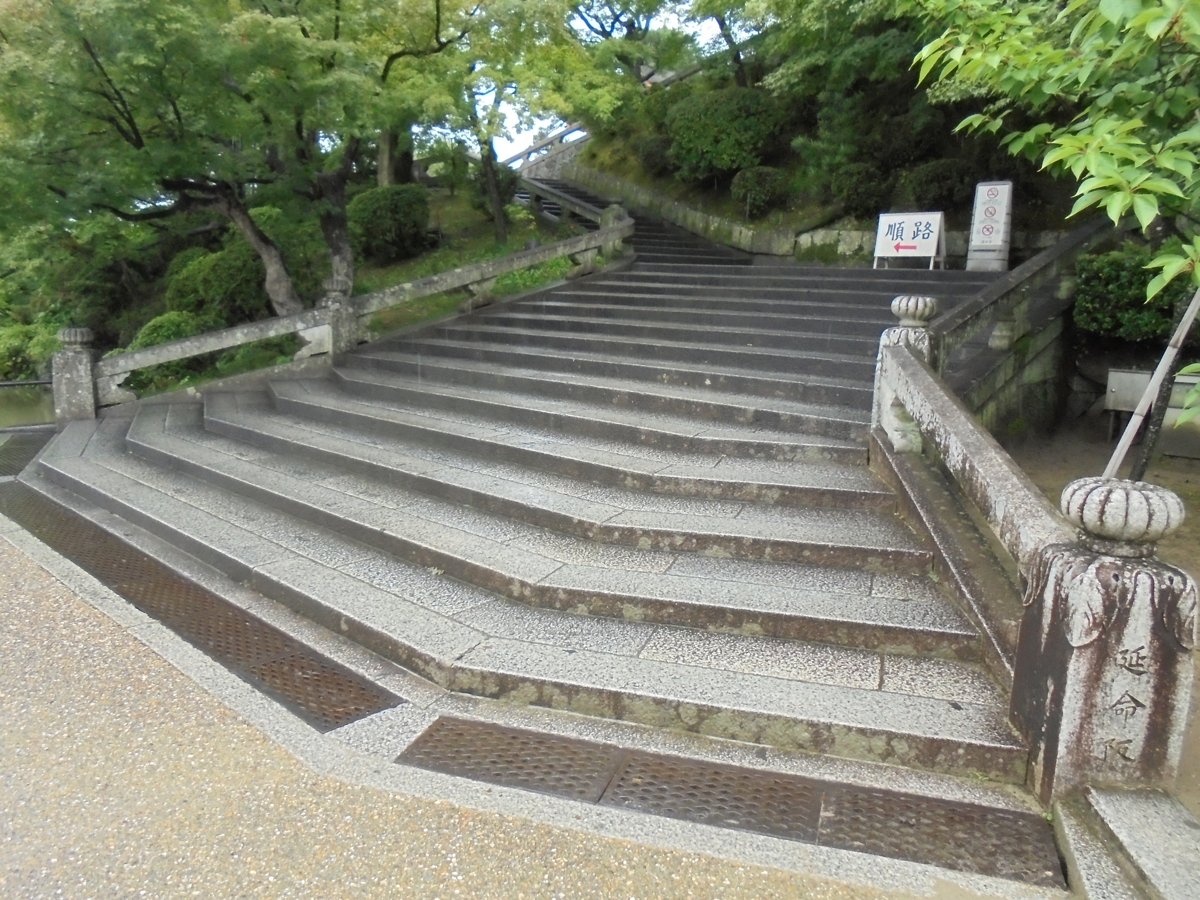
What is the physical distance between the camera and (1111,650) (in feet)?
8.59

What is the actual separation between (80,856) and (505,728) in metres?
1.64

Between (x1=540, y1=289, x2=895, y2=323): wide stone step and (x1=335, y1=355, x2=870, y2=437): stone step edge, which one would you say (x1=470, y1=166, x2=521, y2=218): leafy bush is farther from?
(x1=335, y1=355, x2=870, y2=437): stone step edge

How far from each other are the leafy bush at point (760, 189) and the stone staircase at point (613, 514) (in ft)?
13.9

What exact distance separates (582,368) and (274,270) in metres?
5.31

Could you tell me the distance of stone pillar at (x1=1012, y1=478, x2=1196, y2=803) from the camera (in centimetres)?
254

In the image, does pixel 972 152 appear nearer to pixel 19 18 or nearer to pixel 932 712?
pixel 932 712

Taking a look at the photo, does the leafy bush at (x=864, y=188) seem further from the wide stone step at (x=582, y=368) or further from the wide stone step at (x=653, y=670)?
the wide stone step at (x=653, y=670)

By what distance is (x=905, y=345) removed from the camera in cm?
534

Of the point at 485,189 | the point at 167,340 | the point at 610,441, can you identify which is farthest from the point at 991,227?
the point at 167,340

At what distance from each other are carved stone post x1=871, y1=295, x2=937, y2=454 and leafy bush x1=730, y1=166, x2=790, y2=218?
8905 mm

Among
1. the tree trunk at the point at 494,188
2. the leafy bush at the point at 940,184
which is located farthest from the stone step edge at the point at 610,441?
the leafy bush at the point at 940,184

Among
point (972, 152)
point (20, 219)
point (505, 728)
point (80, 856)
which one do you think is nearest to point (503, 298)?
point (20, 219)

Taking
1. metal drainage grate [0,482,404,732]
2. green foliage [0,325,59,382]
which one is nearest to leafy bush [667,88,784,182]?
metal drainage grate [0,482,404,732]

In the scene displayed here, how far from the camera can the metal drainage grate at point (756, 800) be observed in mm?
2707
